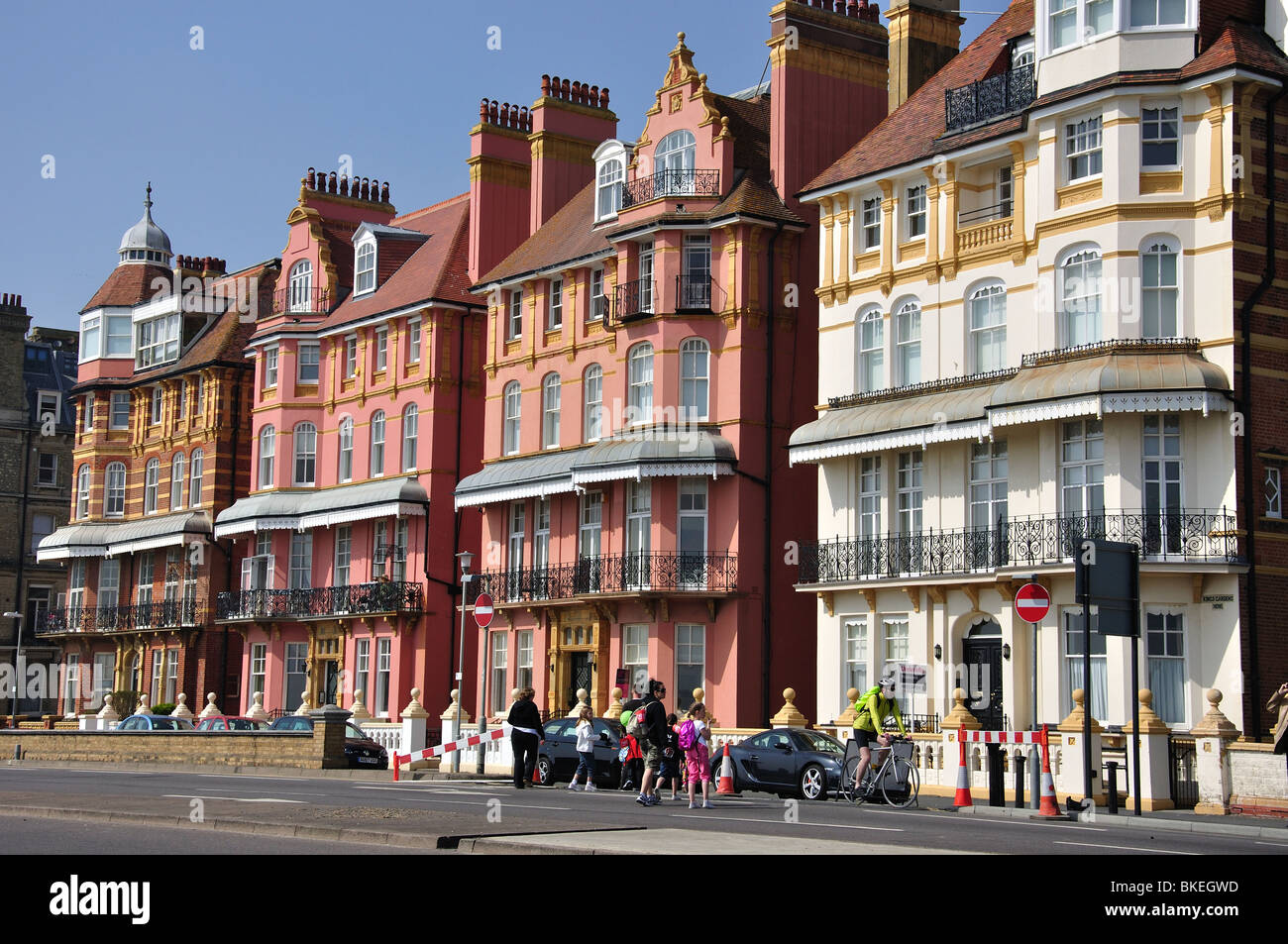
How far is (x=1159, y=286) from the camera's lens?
3231cm

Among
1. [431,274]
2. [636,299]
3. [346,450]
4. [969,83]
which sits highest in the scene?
[969,83]

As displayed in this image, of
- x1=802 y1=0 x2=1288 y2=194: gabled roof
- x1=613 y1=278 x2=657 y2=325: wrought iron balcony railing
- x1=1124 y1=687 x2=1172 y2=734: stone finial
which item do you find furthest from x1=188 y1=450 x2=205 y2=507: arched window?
x1=1124 y1=687 x2=1172 y2=734: stone finial

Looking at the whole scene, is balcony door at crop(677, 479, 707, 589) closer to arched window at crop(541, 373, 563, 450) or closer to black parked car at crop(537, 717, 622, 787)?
arched window at crop(541, 373, 563, 450)

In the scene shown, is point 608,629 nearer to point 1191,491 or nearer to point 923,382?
point 923,382

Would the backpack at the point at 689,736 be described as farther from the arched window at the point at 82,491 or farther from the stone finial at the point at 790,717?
the arched window at the point at 82,491

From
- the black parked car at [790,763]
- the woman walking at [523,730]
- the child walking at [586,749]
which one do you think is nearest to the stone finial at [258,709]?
the child walking at [586,749]

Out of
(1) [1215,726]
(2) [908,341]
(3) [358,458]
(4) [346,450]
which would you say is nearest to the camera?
(1) [1215,726]

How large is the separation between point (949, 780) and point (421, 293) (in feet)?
88.2

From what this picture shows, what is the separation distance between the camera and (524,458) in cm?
4684

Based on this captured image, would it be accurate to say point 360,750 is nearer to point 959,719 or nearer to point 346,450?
point 959,719

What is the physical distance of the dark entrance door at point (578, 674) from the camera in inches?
1745

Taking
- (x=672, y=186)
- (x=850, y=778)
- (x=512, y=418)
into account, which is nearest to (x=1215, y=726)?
(x=850, y=778)

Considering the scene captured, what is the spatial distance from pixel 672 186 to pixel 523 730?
19175mm
